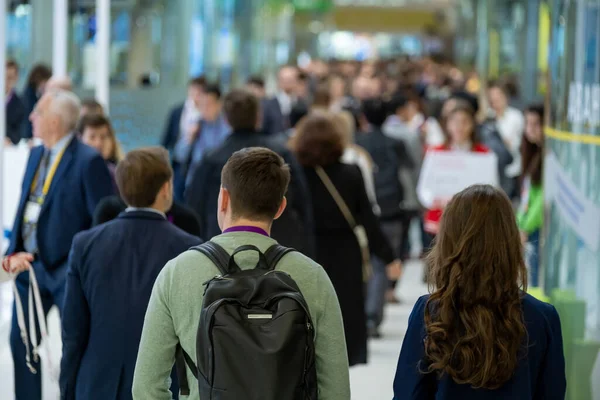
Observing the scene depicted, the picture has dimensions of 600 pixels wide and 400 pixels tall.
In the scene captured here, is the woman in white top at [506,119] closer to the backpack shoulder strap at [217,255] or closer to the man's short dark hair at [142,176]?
the man's short dark hair at [142,176]

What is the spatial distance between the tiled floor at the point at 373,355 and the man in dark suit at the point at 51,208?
1240 mm

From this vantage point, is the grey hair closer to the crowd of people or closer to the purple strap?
the crowd of people

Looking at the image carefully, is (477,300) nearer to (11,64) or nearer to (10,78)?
(10,78)

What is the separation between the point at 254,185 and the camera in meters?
3.18

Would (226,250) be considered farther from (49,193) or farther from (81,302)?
(49,193)

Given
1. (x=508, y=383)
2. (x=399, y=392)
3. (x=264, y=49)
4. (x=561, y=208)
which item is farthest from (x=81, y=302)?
(x=264, y=49)

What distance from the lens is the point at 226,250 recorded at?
316cm

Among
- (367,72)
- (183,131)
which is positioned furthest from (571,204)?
(367,72)

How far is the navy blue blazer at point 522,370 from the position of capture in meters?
2.99

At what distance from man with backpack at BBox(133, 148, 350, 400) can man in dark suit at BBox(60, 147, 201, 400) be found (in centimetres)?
74

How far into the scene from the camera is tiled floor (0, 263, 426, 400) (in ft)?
22.4

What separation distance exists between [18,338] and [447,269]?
9.47 ft

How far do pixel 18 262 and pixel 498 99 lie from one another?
828 cm

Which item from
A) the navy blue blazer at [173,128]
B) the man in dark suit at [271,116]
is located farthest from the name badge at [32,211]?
the man in dark suit at [271,116]
